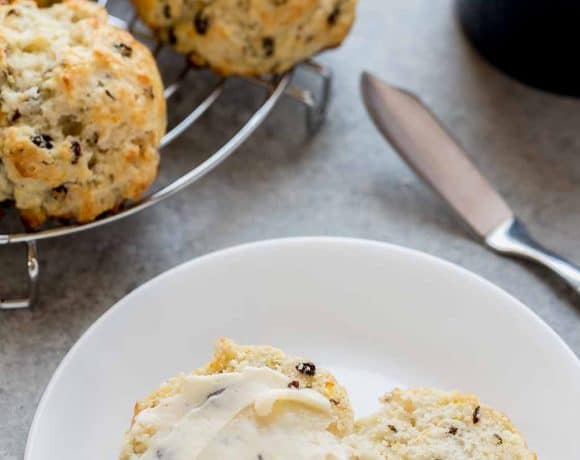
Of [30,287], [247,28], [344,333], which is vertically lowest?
[30,287]

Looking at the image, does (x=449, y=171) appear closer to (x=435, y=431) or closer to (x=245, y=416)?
(x=435, y=431)

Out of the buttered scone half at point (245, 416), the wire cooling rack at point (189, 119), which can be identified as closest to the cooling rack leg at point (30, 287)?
the wire cooling rack at point (189, 119)

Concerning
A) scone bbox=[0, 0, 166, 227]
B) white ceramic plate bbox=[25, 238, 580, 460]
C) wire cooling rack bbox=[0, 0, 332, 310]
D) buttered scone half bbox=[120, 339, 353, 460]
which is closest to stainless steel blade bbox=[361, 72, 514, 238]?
wire cooling rack bbox=[0, 0, 332, 310]

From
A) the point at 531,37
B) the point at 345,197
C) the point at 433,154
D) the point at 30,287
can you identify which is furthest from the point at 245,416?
the point at 531,37

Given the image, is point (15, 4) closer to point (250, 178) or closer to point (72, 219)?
point (72, 219)

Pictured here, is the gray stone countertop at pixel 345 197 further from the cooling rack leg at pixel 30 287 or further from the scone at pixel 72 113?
the scone at pixel 72 113
